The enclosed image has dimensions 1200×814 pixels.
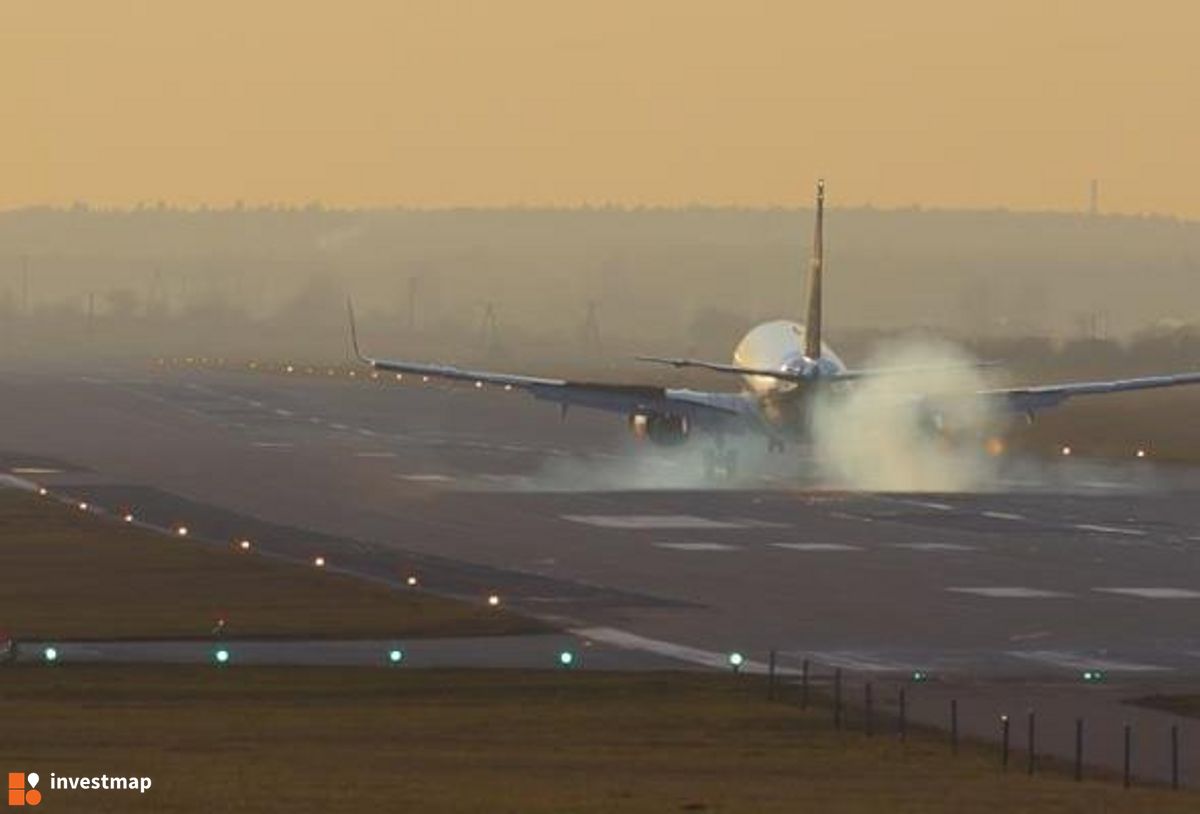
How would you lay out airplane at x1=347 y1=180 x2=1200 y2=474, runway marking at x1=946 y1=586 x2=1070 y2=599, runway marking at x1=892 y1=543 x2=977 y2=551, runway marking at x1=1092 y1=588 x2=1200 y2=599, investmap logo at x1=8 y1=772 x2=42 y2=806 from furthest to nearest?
airplane at x1=347 y1=180 x2=1200 y2=474 < runway marking at x1=892 y1=543 x2=977 y2=551 < runway marking at x1=1092 y1=588 x2=1200 y2=599 < runway marking at x1=946 y1=586 x2=1070 y2=599 < investmap logo at x1=8 y1=772 x2=42 y2=806

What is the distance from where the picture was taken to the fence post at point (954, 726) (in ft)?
156

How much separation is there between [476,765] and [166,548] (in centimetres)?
4087

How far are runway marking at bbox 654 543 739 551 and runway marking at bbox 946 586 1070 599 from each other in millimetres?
12318

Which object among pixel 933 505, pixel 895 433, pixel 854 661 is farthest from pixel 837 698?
pixel 895 433

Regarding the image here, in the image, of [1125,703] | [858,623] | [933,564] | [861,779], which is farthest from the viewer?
[933,564]

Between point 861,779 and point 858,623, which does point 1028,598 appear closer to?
point 858,623

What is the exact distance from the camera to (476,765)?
145ft

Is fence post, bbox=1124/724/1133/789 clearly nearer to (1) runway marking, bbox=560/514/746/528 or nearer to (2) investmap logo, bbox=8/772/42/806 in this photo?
(2) investmap logo, bbox=8/772/42/806

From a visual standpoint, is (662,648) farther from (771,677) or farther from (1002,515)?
(1002,515)

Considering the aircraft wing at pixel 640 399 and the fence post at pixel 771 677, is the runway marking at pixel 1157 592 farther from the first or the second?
the aircraft wing at pixel 640 399

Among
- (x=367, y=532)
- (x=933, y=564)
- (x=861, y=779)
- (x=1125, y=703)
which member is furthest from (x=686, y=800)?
(x=367, y=532)

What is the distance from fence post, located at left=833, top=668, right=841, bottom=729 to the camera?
50.6m

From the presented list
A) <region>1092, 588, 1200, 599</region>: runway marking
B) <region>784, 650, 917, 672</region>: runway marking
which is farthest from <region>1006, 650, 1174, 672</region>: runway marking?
<region>1092, 588, 1200, 599</region>: runway marking

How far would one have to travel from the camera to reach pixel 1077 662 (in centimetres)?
5966
